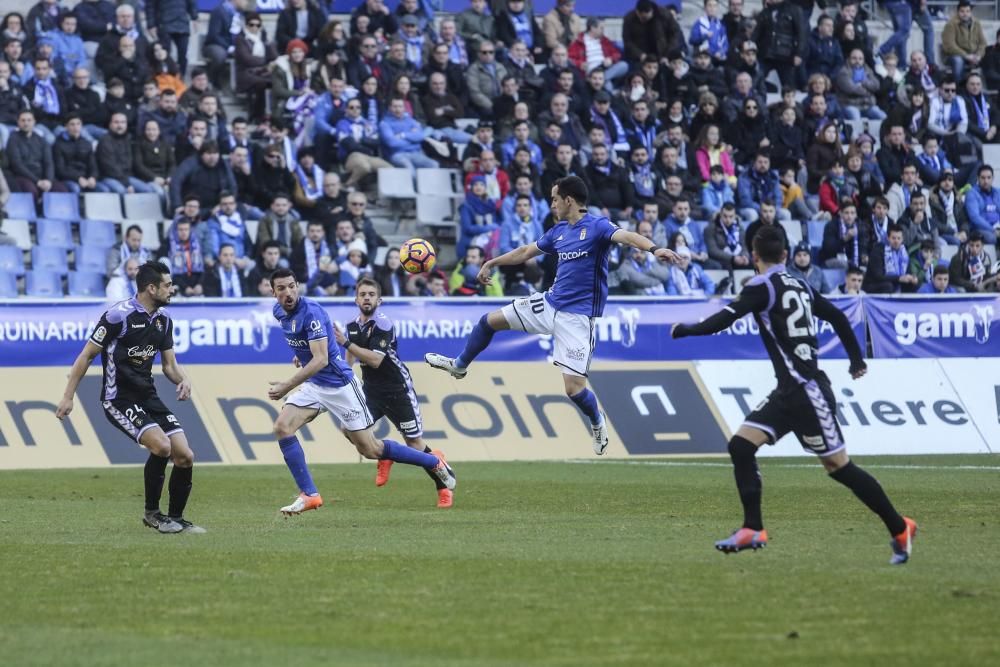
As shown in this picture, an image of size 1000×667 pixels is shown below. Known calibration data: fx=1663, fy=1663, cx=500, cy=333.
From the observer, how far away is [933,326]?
2433 cm

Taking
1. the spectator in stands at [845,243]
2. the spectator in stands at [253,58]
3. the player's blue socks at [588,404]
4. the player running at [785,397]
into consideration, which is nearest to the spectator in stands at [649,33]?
the spectator in stands at [845,243]

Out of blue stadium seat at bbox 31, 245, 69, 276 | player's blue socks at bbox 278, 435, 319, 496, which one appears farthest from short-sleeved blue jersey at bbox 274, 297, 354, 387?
blue stadium seat at bbox 31, 245, 69, 276

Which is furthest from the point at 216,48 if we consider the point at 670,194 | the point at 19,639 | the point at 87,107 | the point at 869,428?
the point at 19,639

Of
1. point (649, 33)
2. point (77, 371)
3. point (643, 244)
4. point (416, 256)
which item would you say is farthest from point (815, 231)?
point (77, 371)

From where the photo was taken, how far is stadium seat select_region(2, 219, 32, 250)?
24562mm

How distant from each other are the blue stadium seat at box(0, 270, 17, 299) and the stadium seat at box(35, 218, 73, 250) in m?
0.94

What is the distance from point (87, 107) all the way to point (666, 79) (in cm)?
1087

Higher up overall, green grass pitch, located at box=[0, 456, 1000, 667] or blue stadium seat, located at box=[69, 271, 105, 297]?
green grass pitch, located at box=[0, 456, 1000, 667]

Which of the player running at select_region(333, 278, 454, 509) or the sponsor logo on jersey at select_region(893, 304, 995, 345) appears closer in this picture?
the player running at select_region(333, 278, 454, 509)

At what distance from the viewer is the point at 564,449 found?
869 inches

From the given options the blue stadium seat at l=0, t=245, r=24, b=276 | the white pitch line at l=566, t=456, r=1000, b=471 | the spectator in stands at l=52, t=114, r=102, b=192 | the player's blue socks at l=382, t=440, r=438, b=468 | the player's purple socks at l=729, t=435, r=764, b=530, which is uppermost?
the spectator in stands at l=52, t=114, r=102, b=192

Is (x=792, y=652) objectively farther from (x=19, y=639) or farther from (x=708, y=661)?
(x=19, y=639)

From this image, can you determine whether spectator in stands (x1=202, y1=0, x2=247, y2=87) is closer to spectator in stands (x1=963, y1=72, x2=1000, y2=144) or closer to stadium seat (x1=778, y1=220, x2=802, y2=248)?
stadium seat (x1=778, y1=220, x2=802, y2=248)

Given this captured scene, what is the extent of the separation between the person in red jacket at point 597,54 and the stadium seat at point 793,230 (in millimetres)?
4437
